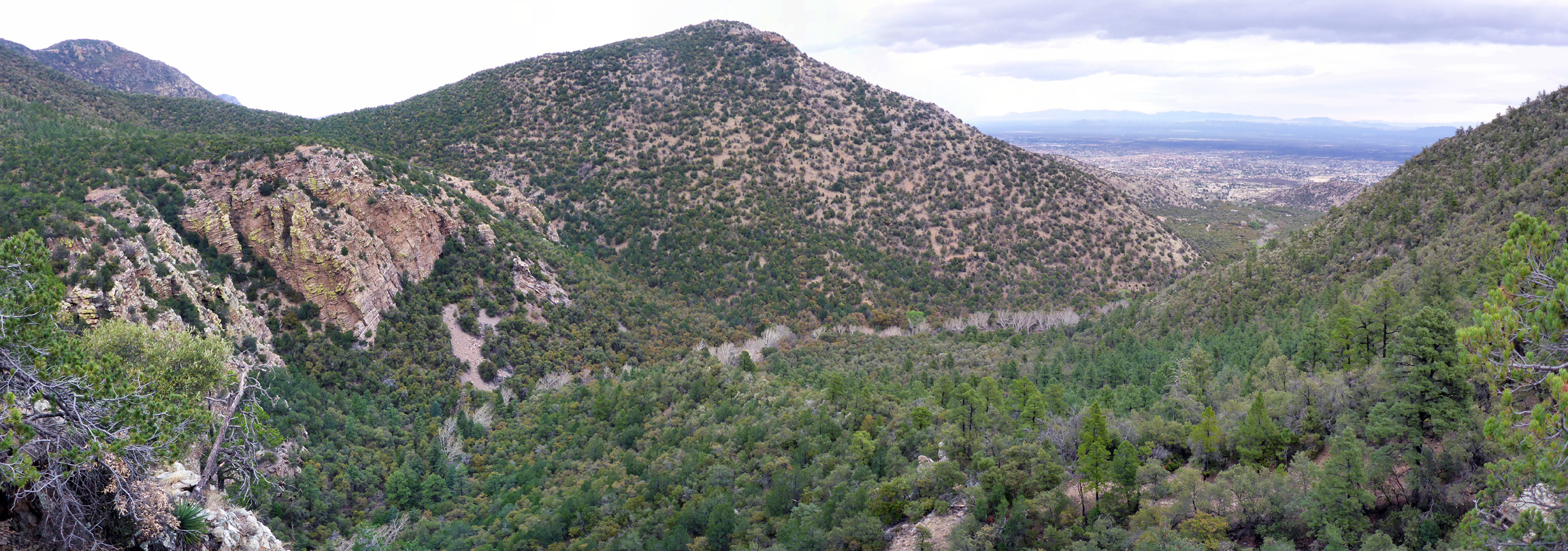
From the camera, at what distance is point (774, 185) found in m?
84.8

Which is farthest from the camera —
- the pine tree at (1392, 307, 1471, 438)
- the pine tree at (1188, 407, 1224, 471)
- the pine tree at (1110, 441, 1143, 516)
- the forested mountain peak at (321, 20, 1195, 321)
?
the forested mountain peak at (321, 20, 1195, 321)

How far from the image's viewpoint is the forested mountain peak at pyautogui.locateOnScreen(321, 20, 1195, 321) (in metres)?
76.0

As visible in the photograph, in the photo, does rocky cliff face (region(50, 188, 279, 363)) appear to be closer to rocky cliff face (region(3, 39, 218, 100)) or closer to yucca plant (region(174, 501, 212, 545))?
yucca plant (region(174, 501, 212, 545))

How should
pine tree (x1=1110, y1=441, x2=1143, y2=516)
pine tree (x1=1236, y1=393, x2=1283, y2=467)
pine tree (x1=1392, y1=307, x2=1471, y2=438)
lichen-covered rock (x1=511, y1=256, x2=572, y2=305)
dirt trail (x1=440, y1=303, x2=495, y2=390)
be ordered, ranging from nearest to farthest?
pine tree (x1=1392, y1=307, x2=1471, y2=438), pine tree (x1=1110, y1=441, x2=1143, y2=516), pine tree (x1=1236, y1=393, x2=1283, y2=467), dirt trail (x1=440, y1=303, x2=495, y2=390), lichen-covered rock (x1=511, y1=256, x2=572, y2=305)

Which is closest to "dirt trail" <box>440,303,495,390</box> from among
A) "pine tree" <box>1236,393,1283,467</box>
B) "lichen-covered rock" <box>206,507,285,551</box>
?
"lichen-covered rock" <box>206,507,285,551</box>

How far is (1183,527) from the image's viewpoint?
19.4 meters

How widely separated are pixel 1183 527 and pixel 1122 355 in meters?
34.4

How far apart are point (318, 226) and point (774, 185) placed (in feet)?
159

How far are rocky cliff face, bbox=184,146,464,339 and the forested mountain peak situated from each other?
80.9 ft

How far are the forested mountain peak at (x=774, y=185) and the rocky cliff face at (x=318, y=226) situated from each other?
2466 cm

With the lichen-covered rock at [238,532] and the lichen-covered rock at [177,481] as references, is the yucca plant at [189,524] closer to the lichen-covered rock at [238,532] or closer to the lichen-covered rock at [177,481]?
the lichen-covered rock at [238,532]

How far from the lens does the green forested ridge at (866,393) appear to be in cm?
1656

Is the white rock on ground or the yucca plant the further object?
the white rock on ground

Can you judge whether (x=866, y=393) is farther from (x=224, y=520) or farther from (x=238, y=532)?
(x=224, y=520)
